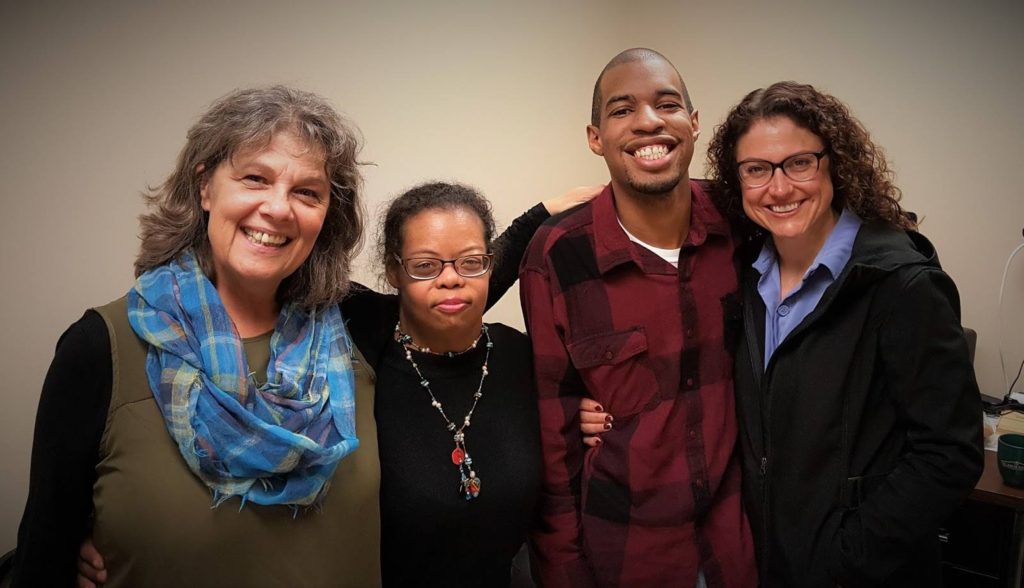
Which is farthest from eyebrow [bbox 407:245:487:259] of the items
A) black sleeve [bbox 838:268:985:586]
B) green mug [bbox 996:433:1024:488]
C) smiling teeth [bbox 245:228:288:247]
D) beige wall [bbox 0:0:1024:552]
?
green mug [bbox 996:433:1024:488]

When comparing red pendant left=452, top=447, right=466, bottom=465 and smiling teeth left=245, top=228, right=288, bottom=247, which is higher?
smiling teeth left=245, top=228, right=288, bottom=247

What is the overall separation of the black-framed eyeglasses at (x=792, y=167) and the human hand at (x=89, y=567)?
1.55m

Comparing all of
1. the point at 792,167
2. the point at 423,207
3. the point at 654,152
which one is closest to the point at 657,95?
the point at 654,152

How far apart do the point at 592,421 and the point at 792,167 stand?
2.57 feet

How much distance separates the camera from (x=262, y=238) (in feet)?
4.03

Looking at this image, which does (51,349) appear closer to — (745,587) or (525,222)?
(525,222)

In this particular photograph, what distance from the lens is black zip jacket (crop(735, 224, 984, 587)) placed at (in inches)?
52.3

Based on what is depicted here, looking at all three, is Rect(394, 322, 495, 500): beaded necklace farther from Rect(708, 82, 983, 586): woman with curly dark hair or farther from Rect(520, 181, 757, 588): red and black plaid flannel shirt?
Rect(708, 82, 983, 586): woman with curly dark hair

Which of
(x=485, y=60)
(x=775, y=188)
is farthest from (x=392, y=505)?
(x=485, y=60)

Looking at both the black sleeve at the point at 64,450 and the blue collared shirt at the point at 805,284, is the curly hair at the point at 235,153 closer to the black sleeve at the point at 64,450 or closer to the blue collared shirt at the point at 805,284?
the black sleeve at the point at 64,450

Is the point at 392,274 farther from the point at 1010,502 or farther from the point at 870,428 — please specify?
the point at 1010,502

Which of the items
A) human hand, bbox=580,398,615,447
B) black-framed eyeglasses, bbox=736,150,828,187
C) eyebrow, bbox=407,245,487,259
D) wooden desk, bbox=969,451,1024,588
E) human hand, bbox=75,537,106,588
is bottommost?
wooden desk, bbox=969,451,1024,588

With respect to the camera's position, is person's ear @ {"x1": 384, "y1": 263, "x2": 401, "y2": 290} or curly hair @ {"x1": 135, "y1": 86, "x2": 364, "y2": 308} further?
person's ear @ {"x1": 384, "y1": 263, "x2": 401, "y2": 290}

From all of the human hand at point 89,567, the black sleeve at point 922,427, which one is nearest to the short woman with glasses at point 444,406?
the human hand at point 89,567
